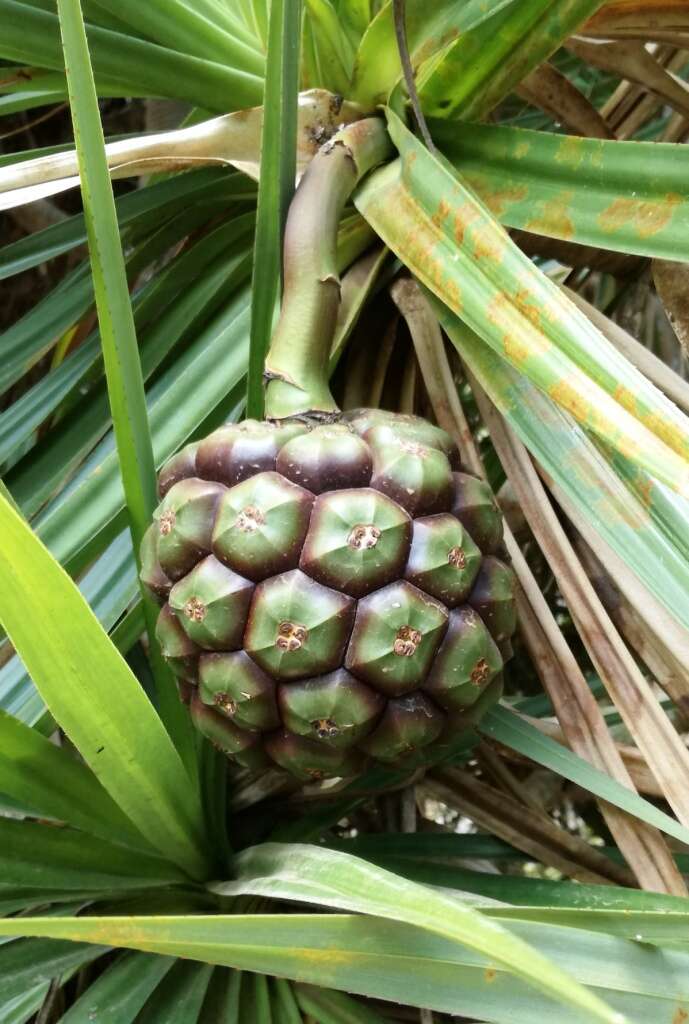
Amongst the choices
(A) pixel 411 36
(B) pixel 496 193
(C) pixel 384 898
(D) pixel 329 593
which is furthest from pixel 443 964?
(A) pixel 411 36

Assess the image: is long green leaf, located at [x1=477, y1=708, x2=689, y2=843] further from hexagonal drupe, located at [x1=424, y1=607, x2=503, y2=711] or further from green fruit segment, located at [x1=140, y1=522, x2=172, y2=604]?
green fruit segment, located at [x1=140, y1=522, x2=172, y2=604]

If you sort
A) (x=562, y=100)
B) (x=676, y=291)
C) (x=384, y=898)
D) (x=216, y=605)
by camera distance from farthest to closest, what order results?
(x=562, y=100) < (x=676, y=291) < (x=216, y=605) < (x=384, y=898)

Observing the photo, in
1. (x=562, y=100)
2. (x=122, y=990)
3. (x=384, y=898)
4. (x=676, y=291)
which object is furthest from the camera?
(x=562, y=100)

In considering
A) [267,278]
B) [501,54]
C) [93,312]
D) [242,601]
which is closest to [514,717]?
[242,601]

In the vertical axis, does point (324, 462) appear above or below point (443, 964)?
above

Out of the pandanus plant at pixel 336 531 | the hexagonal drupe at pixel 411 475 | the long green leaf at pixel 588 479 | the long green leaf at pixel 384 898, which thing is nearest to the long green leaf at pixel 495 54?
the pandanus plant at pixel 336 531

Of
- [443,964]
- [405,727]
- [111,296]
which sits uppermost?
[111,296]

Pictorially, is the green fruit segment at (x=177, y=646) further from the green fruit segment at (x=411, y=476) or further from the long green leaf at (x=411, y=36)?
the long green leaf at (x=411, y=36)

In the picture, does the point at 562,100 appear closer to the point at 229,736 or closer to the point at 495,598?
the point at 495,598
